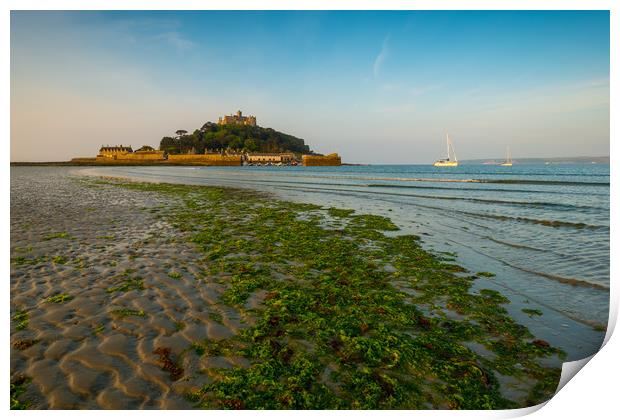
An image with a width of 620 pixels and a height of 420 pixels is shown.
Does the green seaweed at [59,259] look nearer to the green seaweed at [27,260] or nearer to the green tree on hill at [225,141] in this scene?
the green seaweed at [27,260]

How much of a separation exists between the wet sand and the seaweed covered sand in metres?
0.02

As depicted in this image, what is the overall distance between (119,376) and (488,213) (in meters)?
15.7

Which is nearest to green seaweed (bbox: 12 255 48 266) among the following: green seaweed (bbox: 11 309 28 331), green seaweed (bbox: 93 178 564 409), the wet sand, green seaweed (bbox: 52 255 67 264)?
the wet sand

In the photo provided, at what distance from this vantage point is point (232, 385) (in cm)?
291

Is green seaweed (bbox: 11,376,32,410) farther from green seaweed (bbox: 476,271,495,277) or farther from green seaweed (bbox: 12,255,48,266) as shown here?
green seaweed (bbox: 476,271,495,277)

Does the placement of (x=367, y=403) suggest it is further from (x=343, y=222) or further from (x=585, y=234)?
(x=585, y=234)

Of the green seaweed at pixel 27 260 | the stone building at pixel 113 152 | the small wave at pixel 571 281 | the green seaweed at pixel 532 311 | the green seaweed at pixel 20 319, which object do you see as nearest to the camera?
the green seaweed at pixel 20 319

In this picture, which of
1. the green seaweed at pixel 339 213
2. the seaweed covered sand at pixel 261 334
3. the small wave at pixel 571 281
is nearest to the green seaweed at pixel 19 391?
the seaweed covered sand at pixel 261 334

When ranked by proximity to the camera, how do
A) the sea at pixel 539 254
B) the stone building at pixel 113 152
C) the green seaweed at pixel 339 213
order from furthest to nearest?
the stone building at pixel 113 152
the green seaweed at pixel 339 213
the sea at pixel 539 254

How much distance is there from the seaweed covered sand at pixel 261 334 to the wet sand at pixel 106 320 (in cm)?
2

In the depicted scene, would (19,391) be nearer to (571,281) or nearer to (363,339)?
(363,339)

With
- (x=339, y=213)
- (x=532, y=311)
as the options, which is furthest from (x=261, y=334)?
(x=339, y=213)

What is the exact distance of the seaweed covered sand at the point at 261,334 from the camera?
2.87m
